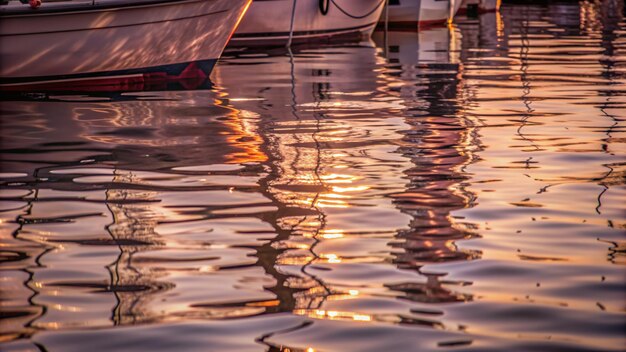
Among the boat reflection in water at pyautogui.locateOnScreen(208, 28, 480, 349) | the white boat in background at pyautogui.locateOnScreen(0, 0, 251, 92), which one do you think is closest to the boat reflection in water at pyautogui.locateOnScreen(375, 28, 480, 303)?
the boat reflection in water at pyautogui.locateOnScreen(208, 28, 480, 349)

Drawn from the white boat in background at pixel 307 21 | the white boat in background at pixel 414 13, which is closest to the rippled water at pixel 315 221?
the white boat in background at pixel 307 21

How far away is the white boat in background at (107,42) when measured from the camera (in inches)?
562

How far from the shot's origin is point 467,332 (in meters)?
4.58

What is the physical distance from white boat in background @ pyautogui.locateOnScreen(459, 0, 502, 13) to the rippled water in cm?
2832

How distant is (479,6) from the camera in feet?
140

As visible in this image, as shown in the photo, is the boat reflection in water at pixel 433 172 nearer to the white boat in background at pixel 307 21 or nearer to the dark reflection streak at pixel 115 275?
the dark reflection streak at pixel 115 275

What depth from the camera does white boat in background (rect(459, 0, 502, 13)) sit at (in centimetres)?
4200

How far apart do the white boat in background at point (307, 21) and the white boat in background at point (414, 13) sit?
410 centimetres

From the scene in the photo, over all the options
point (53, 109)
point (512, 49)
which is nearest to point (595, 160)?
point (53, 109)

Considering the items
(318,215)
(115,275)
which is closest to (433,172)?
(318,215)

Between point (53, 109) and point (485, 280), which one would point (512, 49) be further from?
point (485, 280)

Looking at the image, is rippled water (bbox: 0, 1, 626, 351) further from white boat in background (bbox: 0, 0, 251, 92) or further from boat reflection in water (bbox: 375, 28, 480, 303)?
white boat in background (bbox: 0, 0, 251, 92)

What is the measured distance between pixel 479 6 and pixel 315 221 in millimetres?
36944

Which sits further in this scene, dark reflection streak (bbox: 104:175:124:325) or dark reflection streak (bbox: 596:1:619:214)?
dark reflection streak (bbox: 596:1:619:214)
